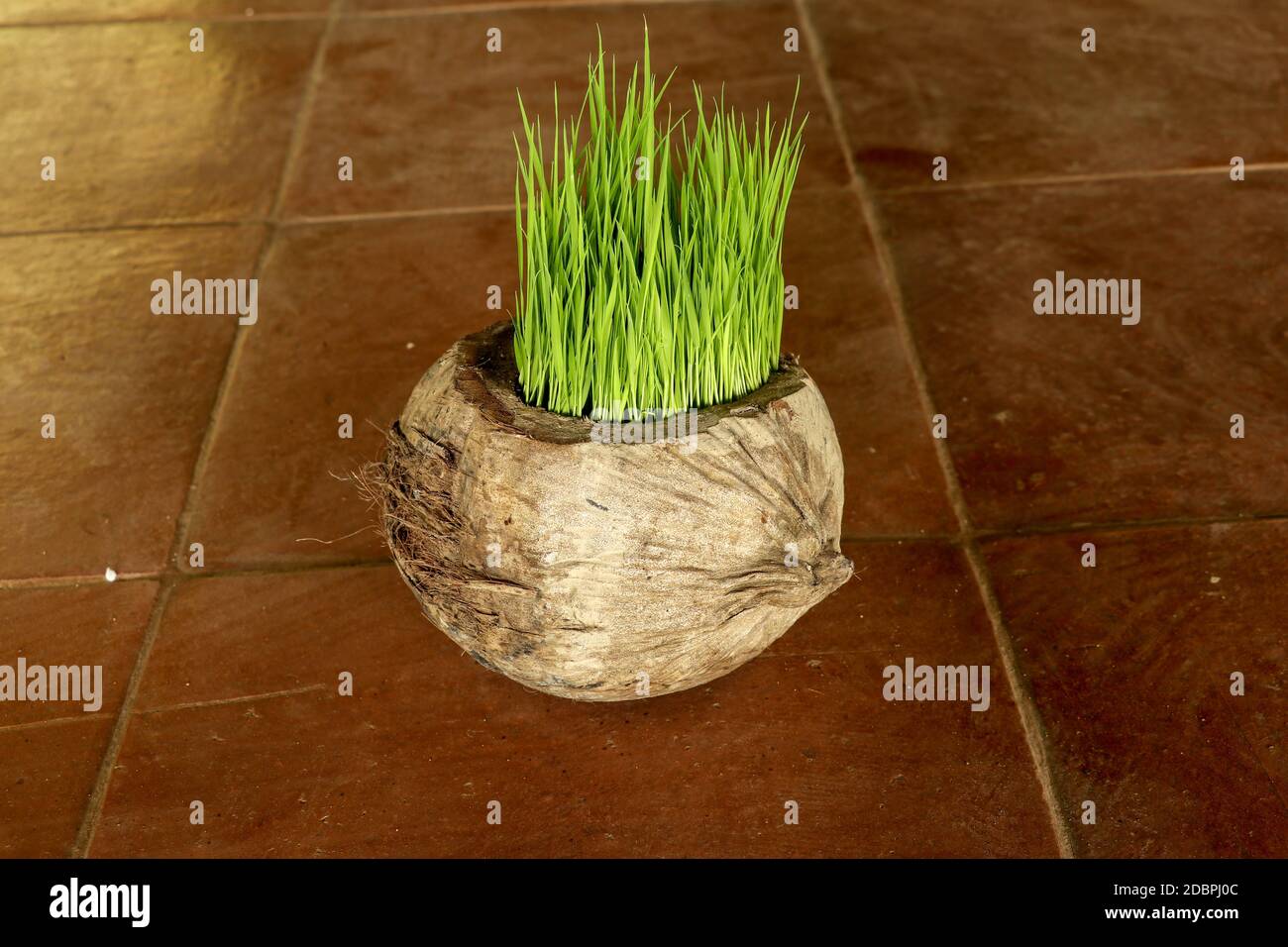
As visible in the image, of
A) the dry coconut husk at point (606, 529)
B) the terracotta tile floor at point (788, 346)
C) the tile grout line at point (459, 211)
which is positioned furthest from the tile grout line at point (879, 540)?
the tile grout line at point (459, 211)

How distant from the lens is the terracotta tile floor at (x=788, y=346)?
6.53 feet

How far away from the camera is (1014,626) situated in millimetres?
2275

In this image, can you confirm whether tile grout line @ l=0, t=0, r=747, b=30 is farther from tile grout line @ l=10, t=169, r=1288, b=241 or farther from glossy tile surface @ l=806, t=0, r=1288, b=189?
tile grout line @ l=10, t=169, r=1288, b=241

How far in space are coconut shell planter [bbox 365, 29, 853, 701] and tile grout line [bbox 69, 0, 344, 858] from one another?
60cm

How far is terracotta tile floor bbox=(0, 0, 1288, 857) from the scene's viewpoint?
199 cm

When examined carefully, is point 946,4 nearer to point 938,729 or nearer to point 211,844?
point 938,729

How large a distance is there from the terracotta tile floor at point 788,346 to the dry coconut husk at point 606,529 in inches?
10.5

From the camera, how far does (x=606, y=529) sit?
1.75m

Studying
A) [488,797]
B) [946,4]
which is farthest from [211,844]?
[946,4]

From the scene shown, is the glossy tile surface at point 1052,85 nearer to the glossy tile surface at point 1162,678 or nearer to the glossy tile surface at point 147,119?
the glossy tile surface at point 1162,678

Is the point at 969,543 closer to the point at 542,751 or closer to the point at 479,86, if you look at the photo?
the point at 542,751

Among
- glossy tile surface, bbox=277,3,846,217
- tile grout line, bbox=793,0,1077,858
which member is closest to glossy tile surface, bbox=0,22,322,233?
glossy tile surface, bbox=277,3,846,217

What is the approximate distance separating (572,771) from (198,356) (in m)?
1.54

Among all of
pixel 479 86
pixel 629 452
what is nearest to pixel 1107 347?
pixel 629 452
